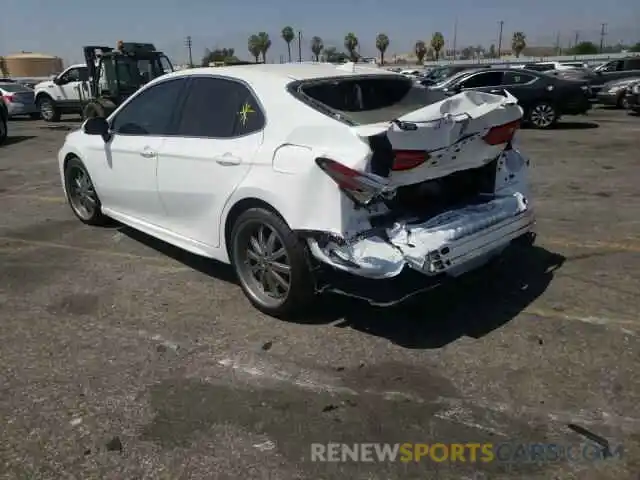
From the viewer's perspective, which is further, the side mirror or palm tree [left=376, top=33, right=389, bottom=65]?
palm tree [left=376, top=33, right=389, bottom=65]

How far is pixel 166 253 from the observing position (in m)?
5.54

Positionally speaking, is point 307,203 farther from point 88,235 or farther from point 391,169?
point 88,235

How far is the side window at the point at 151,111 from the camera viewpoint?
188 inches

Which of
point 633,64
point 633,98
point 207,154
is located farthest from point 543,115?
point 207,154

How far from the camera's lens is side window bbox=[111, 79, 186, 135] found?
479 centimetres

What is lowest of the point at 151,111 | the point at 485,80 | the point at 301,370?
the point at 301,370

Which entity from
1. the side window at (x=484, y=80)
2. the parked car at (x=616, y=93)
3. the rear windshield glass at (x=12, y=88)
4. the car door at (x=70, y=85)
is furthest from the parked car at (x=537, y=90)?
the rear windshield glass at (x=12, y=88)

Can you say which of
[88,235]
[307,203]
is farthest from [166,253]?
[307,203]

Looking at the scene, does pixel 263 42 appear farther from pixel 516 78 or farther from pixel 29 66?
pixel 516 78

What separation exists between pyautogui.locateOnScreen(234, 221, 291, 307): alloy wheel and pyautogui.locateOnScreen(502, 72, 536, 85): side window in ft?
43.1

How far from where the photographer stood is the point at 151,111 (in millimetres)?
5020

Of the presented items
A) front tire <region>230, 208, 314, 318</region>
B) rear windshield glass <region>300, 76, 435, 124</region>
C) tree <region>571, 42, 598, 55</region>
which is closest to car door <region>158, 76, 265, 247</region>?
front tire <region>230, 208, 314, 318</region>

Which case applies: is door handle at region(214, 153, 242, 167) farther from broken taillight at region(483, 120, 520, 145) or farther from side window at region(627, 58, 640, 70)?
side window at region(627, 58, 640, 70)

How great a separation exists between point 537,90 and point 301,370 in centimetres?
1373
